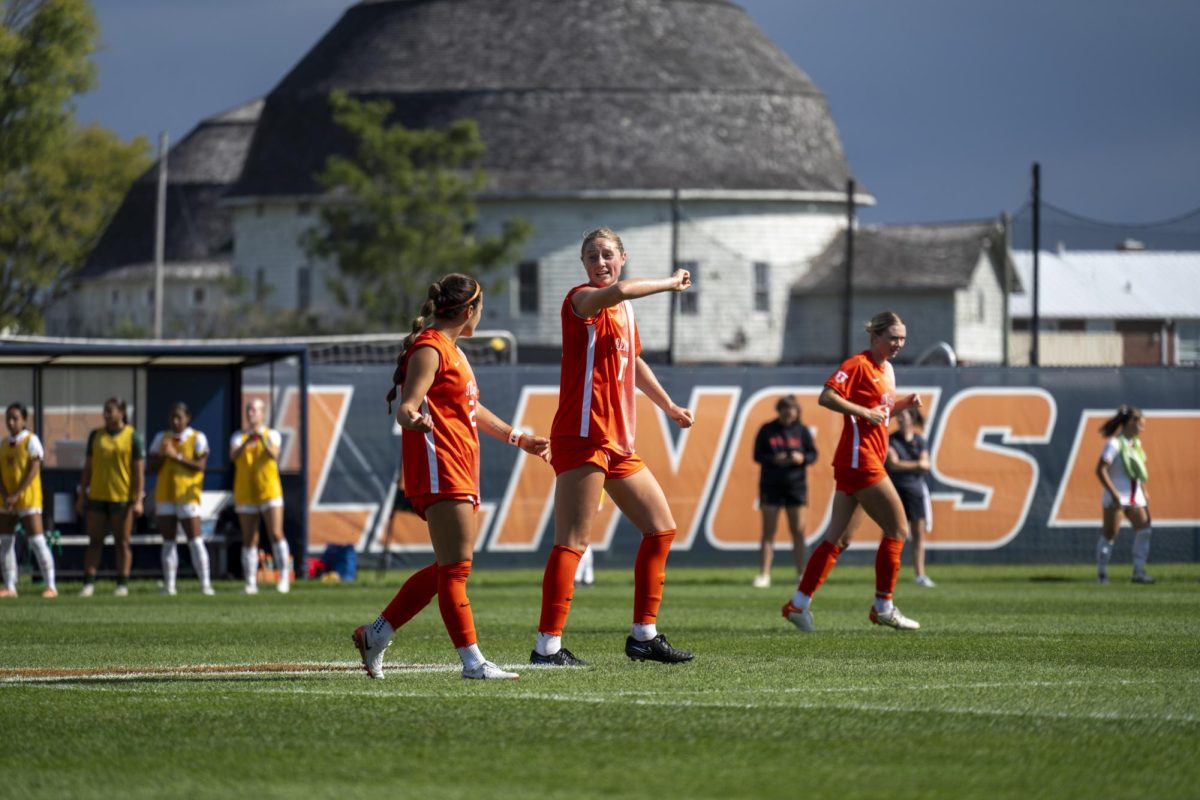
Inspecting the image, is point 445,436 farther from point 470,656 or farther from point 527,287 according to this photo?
point 527,287

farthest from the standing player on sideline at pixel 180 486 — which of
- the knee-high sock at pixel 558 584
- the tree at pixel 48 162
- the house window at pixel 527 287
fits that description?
the house window at pixel 527 287

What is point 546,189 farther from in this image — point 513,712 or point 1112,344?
point 513,712

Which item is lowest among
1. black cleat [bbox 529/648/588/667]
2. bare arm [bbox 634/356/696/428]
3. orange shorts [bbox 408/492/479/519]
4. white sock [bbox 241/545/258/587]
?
white sock [bbox 241/545/258/587]

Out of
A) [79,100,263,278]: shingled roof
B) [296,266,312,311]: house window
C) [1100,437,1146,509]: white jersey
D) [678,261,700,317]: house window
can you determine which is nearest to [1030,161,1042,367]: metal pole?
[1100,437,1146,509]: white jersey

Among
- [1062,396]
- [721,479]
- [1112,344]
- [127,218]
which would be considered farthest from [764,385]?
[127,218]

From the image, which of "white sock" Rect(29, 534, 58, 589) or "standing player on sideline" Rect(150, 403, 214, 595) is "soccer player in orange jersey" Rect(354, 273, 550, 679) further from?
"standing player on sideline" Rect(150, 403, 214, 595)

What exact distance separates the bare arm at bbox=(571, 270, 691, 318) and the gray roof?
201ft

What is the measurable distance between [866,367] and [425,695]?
5.31 metres

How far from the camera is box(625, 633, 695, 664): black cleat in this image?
10781mm

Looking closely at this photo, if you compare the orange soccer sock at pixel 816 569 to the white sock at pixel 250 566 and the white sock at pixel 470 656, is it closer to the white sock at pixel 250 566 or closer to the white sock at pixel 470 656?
the white sock at pixel 470 656

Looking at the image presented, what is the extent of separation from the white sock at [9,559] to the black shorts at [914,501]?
931 centimetres

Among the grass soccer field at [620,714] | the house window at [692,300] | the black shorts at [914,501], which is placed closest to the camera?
the grass soccer field at [620,714]

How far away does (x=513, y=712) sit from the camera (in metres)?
8.63

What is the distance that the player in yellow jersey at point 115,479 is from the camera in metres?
21.2
